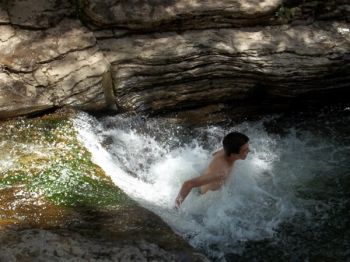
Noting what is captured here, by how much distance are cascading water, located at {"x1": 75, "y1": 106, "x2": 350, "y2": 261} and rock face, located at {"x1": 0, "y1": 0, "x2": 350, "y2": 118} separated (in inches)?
18.2

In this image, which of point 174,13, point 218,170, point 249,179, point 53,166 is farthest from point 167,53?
point 53,166

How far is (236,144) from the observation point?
521 cm

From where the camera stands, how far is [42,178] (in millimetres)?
5121

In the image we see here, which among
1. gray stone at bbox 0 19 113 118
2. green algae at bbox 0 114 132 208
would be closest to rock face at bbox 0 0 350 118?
gray stone at bbox 0 19 113 118

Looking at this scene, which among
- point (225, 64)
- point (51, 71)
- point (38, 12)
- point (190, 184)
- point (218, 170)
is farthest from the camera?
point (225, 64)

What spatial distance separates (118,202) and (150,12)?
10.1ft

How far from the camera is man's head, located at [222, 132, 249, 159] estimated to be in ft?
17.1

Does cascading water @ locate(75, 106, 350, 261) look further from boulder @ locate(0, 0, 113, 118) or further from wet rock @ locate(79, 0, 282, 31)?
wet rock @ locate(79, 0, 282, 31)

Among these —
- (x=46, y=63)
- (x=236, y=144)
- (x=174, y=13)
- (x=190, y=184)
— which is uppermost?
(x=174, y=13)

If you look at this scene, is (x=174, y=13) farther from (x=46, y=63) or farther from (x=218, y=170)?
(x=218, y=170)

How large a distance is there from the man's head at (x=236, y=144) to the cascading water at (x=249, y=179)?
2.13 ft

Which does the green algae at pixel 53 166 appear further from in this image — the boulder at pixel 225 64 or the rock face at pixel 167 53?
the boulder at pixel 225 64

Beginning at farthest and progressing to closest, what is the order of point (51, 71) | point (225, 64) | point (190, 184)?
1. point (225, 64)
2. point (51, 71)
3. point (190, 184)

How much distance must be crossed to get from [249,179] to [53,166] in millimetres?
2483
